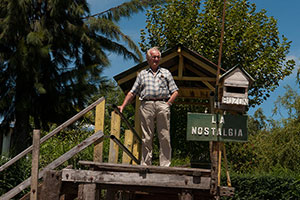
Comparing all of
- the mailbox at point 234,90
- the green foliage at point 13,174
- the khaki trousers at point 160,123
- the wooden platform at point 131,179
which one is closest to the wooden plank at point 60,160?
the wooden platform at point 131,179

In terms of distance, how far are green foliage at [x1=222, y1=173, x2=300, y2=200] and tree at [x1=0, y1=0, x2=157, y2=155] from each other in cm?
769

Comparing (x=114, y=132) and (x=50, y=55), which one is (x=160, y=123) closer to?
(x=114, y=132)

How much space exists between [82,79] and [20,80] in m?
2.47

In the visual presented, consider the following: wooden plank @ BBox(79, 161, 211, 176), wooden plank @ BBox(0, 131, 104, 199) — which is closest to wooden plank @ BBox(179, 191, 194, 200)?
wooden plank @ BBox(79, 161, 211, 176)

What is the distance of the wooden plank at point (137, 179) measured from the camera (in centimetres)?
536

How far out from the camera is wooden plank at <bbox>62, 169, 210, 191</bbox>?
17.6 feet

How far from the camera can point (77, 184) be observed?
5.60 meters

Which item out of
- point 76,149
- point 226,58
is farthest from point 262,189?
point 76,149

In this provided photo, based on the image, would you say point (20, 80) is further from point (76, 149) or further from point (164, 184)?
point (164, 184)

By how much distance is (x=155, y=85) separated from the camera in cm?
600

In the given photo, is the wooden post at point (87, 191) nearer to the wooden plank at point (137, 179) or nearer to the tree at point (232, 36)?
the wooden plank at point (137, 179)

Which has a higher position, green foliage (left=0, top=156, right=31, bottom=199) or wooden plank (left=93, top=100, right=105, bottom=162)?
wooden plank (left=93, top=100, right=105, bottom=162)

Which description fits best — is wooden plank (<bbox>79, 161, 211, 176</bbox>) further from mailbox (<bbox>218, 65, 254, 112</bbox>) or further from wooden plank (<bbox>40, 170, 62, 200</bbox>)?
mailbox (<bbox>218, 65, 254, 112</bbox>)

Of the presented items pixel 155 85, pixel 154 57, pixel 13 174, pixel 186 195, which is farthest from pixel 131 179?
pixel 13 174
